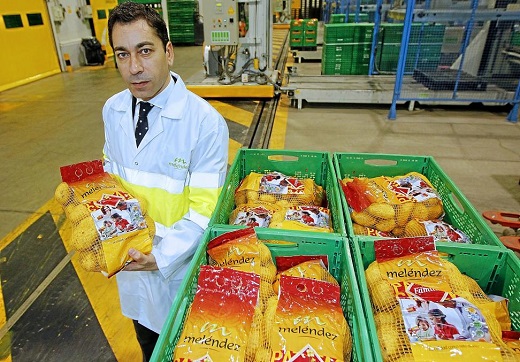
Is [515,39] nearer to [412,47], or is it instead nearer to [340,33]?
[412,47]

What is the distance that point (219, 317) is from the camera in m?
1.09

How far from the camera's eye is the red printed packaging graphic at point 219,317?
993 millimetres

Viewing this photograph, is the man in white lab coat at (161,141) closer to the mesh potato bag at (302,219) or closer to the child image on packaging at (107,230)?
the child image on packaging at (107,230)

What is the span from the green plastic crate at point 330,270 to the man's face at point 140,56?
63 cm

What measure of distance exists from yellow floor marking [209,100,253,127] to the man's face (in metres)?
4.36

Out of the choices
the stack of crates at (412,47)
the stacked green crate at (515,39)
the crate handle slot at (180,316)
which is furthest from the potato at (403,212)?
the stack of crates at (412,47)

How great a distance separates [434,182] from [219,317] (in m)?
1.69

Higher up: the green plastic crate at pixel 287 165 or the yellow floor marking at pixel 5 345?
the green plastic crate at pixel 287 165

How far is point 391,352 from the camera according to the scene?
1056 millimetres

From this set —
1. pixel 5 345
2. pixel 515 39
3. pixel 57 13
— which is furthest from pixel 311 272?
pixel 57 13

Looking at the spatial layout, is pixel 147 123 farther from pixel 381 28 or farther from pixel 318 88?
pixel 381 28

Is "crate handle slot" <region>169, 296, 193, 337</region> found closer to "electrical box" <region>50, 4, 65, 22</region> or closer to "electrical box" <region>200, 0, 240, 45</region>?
"electrical box" <region>200, 0, 240, 45</region>

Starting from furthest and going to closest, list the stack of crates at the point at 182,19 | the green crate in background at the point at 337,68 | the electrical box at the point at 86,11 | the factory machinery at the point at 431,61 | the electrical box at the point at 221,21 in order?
the stack of crates at the point at 182,19 → the electrical box at the point at 86,11 → the green crate in background at the point at 337,68 → the electrical box at the point at 221,21 → the factory machinery at the point at 431,61

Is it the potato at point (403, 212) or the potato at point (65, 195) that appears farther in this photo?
the potato at point (403, 212)
